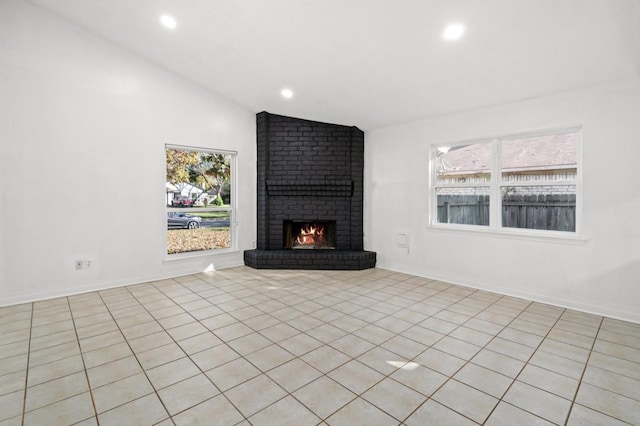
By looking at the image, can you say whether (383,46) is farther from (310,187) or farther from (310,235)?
(310,235)

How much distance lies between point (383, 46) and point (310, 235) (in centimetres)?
340

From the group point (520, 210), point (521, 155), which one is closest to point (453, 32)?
point (521, 155)

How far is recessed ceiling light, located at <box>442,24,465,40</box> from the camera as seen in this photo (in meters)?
2.90

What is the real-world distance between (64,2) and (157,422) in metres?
4.30

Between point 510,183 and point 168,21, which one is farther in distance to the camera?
point 510,183

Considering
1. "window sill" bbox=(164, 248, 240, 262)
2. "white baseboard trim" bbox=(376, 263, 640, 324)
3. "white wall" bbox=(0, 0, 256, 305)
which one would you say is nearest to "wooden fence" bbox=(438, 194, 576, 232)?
"white baseboard trim" bbox=(376, 263, 640, 324)

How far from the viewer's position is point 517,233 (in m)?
3.99

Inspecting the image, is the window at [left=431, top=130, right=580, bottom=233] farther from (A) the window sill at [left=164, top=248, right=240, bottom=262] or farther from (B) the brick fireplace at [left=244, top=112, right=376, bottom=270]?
(A) the window sill at [left=164, top=248, right=240, bottom=262]

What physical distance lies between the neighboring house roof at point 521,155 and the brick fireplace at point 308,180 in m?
1.56

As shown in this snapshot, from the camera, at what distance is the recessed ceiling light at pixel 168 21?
3.57 metres

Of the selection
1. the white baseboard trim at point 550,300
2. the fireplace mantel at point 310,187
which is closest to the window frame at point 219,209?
the fireplace mantel at point 310,187

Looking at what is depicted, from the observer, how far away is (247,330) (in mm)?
2965

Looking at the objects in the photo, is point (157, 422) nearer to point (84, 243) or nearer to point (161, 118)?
point (84, 243)

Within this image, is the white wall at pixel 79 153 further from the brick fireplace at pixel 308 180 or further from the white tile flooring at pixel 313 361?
the brick fireplace at pixel 308 180
